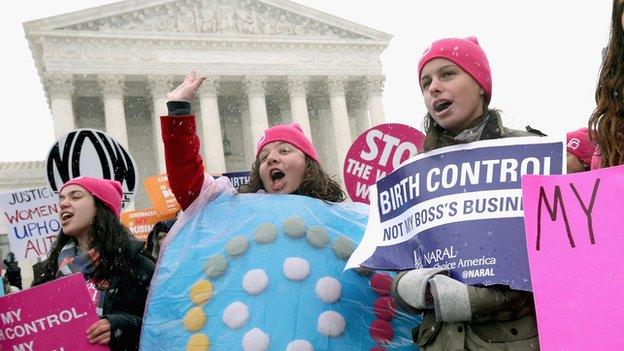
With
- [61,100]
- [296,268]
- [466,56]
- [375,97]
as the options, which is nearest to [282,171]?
[296,268]

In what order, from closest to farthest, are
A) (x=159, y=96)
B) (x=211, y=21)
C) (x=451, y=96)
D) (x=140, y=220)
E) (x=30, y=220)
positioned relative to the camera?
1. (x=451, y=96)
2. (x=30, y=220)
3. (x=140, y=220)
4. (x=159, y=96)
5. (x=211, y=21)

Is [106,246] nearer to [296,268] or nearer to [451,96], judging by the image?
[296,268]

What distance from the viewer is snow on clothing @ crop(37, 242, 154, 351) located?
268 cm

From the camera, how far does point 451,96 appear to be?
227 centimetres

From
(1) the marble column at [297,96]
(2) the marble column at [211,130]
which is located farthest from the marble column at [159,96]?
(1) the marble column at [297,96]

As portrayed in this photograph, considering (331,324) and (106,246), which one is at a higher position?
(106,246)

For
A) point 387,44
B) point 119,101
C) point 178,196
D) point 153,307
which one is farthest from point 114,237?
point 387,44

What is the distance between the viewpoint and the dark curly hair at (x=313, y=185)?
2.85 m

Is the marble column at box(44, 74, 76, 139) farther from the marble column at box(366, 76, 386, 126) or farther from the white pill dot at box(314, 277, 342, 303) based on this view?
the white pill dot at box(314, 277, 342, 303)

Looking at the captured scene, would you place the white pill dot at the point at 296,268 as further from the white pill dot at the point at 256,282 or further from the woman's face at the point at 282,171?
the woman's face at the point at 282,171

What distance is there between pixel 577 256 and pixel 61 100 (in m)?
30.4

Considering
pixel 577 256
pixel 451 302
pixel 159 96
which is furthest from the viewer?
pixel 159 96

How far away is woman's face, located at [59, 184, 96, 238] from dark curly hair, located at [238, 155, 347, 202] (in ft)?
2.63

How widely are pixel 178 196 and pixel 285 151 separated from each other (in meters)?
0.59
